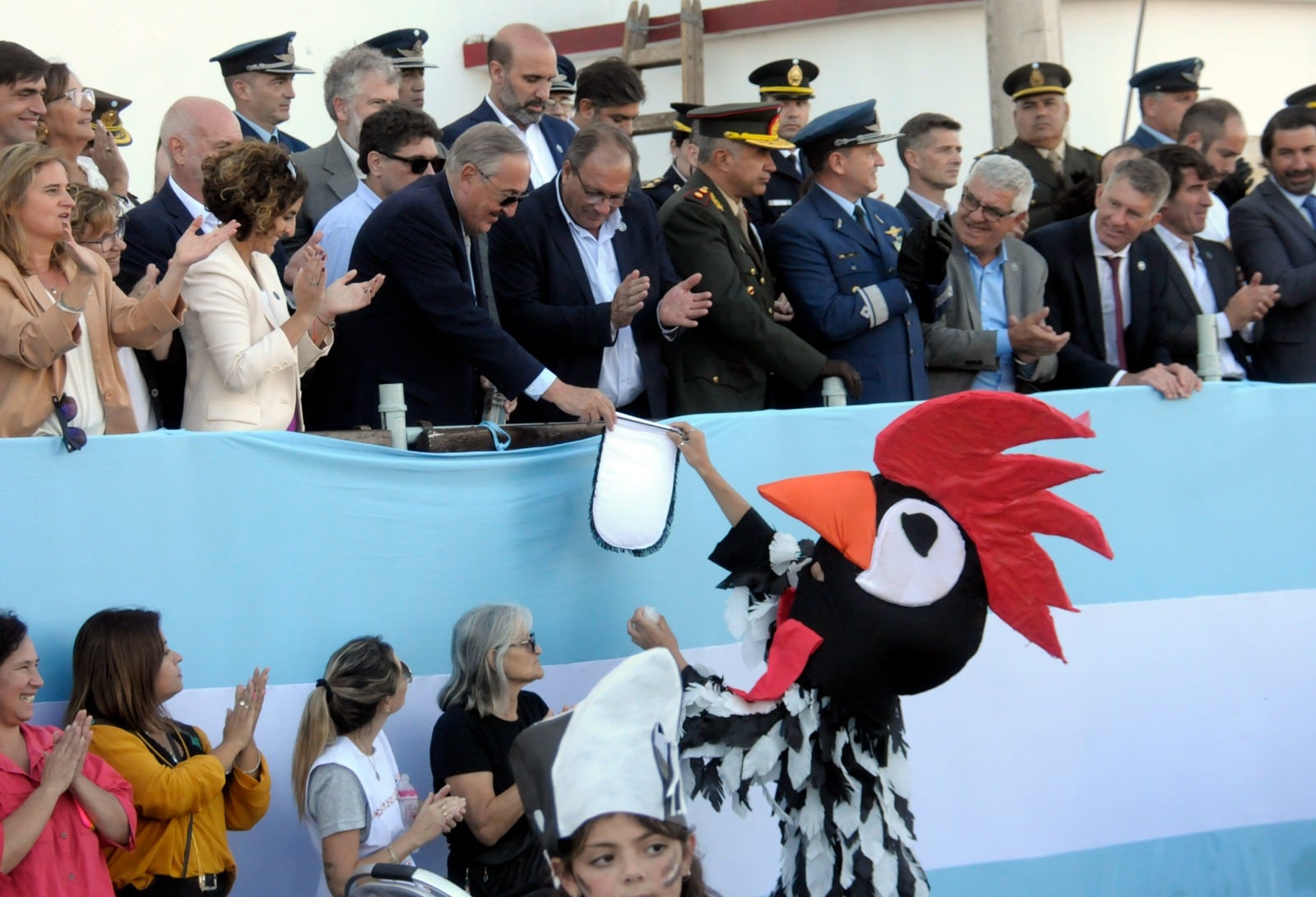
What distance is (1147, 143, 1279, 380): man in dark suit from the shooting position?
6355mm

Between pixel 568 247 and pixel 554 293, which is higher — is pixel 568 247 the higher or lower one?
the higher one

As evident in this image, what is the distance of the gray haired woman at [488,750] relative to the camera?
440 centimetres

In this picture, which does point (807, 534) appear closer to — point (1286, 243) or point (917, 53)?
point (1286, 243)

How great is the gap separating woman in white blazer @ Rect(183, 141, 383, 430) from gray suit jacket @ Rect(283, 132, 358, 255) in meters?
1.32

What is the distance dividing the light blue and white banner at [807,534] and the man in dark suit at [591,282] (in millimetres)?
685

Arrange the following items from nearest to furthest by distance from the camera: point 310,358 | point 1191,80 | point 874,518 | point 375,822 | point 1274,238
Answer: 1. point 874,518
2. point 375,822
3. point 310,358
4. point 1274,238
5. point 1191,80

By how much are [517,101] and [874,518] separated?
3498 millimetres

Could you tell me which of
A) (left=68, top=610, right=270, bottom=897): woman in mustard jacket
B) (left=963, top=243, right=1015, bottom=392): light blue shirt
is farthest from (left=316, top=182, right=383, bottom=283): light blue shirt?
(left=963, top=243, right=1015, bottom=392): light blue shirt

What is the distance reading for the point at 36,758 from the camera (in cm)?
386

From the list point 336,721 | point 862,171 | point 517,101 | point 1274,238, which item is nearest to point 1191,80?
point 1274,238

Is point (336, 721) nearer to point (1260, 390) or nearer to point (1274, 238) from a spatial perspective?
point (1260, 390)

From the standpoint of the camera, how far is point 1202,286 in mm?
6605

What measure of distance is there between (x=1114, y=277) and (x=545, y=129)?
2401 millimetres

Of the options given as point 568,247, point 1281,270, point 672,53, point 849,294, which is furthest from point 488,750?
point 672,53
